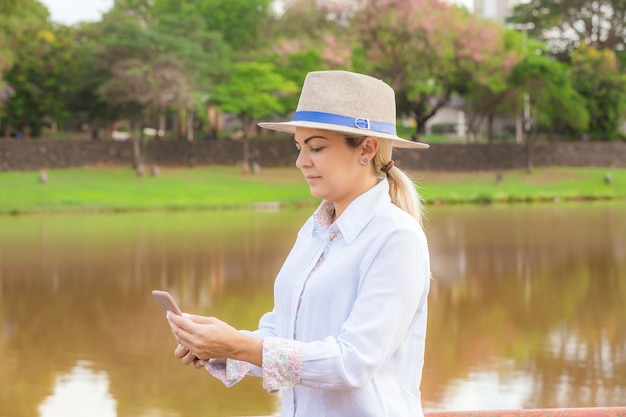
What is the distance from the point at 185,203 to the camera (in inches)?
1131

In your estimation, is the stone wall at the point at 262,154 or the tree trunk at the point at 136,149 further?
the stone wall at the point at 262,154


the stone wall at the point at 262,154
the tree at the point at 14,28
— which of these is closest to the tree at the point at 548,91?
the stone wall at the point at 262,154

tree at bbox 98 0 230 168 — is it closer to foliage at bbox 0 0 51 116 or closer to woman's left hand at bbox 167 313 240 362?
foliage at bbox 0 0 51 116

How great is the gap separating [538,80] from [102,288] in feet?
87.7

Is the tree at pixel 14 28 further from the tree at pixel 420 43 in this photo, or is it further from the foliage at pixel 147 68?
the tree at pixel 420 43

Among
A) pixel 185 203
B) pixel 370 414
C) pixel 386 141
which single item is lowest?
pixel 185 203

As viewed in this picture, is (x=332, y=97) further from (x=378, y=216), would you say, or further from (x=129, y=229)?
(x=129, y=229)

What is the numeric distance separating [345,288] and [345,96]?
1.46 feet

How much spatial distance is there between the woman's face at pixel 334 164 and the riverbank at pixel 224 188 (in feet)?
80.6

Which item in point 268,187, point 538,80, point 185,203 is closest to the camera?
point 185,203

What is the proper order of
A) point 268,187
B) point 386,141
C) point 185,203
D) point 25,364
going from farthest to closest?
point 268,187 < point 185,203 < point 25,364 < point 386,141

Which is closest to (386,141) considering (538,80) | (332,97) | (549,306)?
(332,97)

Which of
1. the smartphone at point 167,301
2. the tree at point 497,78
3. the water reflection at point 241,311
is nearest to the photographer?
the smartphone at point 167,301

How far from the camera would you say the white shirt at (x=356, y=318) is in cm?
228
